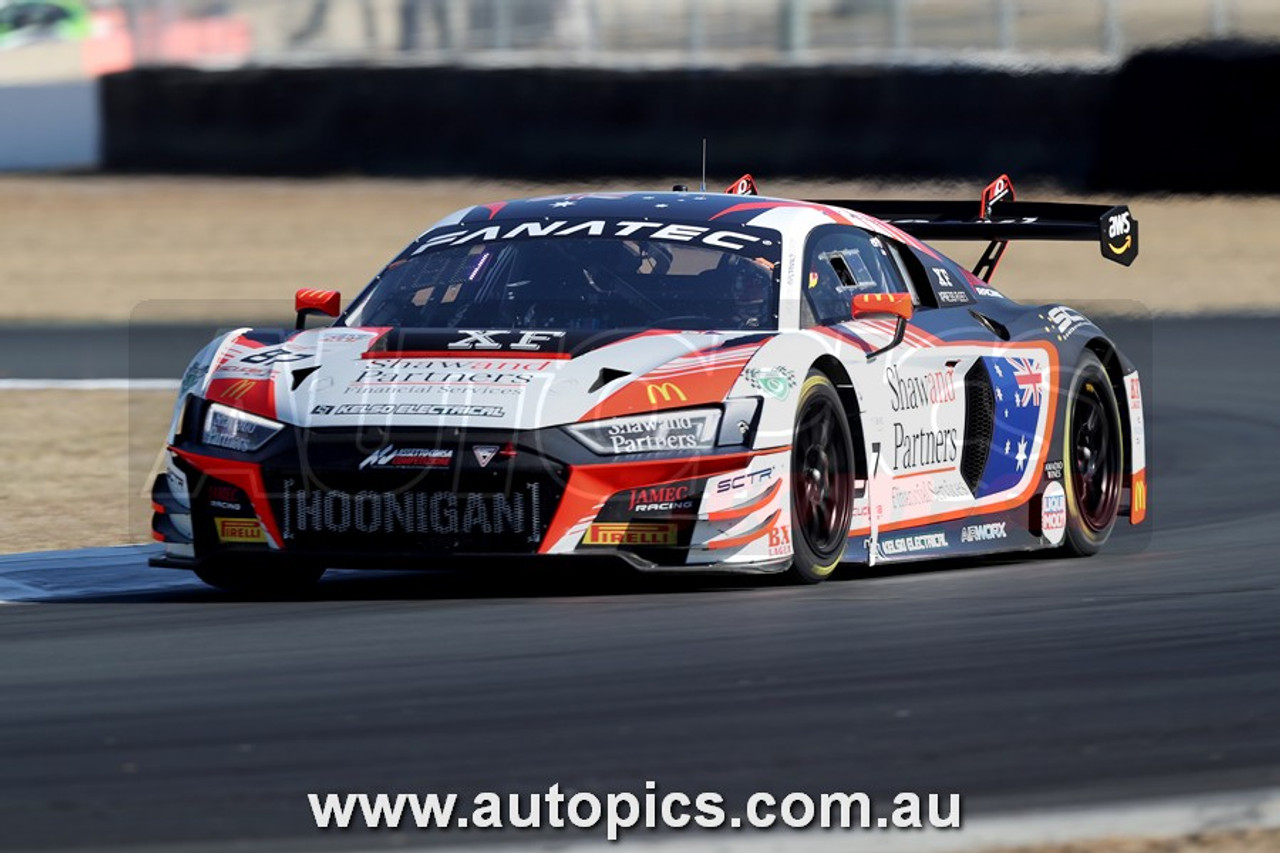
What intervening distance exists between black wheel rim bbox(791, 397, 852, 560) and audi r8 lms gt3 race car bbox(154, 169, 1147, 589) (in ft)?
0.04

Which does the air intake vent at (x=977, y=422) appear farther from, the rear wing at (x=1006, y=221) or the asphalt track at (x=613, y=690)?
the rear wing at (x=1006, y=221)

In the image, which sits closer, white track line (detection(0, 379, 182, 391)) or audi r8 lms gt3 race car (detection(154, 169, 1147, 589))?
audi r8 lms gt3 race car (detection(154, 169, 1147, 589))

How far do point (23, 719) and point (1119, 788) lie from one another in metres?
2.41

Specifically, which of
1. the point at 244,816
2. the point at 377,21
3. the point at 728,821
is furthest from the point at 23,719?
the point at 377,21

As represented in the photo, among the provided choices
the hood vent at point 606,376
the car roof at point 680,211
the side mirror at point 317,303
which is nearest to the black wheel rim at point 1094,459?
the car roof at point 680,211

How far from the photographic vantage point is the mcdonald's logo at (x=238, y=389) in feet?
26.7

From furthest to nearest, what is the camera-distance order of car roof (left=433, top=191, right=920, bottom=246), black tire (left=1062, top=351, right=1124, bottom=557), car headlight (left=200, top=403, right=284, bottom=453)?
black tire (left=1062, top=351, right=1124, bottom=557) < car roof (left=433, top=191, right=920, bottom=246) < car headlight (left=200, top=403, right=284, bottom=453)

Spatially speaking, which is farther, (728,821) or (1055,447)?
(1055,447)

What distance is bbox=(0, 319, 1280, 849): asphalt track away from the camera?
5.41 meters

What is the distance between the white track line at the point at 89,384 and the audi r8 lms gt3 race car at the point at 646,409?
7191 mm

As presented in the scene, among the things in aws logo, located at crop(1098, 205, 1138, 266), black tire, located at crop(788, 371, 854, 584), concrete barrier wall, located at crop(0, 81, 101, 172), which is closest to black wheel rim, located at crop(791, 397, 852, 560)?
black tire, located at crop(788, 371, 854, 584)

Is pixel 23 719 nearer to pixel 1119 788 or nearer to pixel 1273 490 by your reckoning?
pixel 1119 788

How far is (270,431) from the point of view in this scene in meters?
7.98

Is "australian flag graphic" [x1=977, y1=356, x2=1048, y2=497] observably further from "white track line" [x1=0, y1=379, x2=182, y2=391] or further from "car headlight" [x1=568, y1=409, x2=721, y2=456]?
"white track line" [x1=0, y1=379, x2=182, y2=391]
